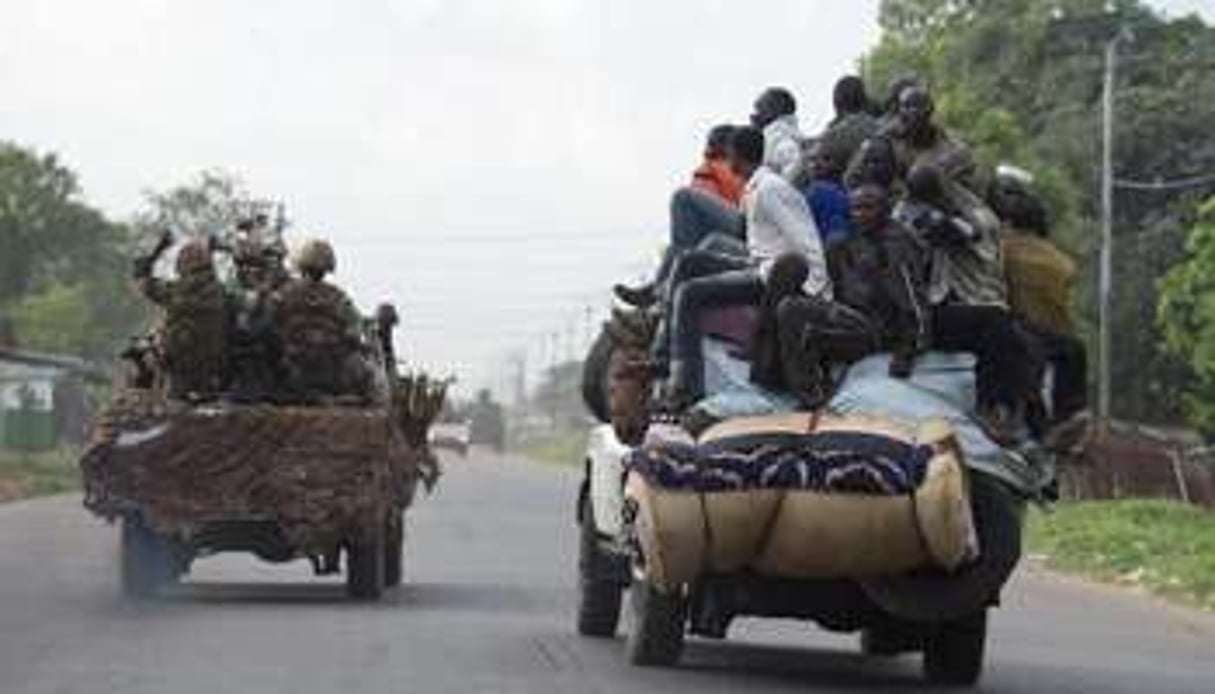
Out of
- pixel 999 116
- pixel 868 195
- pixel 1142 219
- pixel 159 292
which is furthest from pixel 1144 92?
pixel 868 195

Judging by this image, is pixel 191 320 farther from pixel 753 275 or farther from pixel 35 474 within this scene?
pixel 35 474

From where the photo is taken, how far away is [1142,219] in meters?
61.3

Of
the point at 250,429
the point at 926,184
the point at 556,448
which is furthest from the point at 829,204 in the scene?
the point at 556,448

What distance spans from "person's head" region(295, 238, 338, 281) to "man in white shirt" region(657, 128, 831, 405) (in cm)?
555

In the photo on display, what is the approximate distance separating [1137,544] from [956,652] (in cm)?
1886

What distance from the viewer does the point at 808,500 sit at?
38.9 ft

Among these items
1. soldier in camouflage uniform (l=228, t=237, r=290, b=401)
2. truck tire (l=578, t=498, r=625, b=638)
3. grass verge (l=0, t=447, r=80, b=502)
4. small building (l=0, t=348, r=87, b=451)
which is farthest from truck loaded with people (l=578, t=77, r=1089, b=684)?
small building (l=0, t=348, r=87, b=451)

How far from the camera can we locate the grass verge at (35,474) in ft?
146

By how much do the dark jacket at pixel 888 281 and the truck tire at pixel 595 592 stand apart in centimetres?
309

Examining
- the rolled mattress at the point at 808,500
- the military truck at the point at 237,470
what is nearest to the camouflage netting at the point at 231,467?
the military truck at the point at 237,470

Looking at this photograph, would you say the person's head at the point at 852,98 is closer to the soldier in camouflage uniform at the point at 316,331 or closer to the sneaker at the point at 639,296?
the sneaker at the point at 639,296

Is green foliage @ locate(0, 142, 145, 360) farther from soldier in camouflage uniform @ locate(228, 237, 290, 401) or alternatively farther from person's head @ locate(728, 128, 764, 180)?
person's head @ locate(728, 128, 764, 180)

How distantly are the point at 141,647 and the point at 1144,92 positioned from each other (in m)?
50.7

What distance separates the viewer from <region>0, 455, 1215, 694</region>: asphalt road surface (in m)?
12.8
